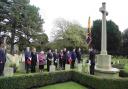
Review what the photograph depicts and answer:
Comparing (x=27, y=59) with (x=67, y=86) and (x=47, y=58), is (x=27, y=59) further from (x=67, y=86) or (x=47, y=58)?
(x=67, y=86)

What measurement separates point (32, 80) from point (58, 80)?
Result: 2796 mm

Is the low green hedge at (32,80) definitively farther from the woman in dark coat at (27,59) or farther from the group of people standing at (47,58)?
the woman in dark coat at (27,59)

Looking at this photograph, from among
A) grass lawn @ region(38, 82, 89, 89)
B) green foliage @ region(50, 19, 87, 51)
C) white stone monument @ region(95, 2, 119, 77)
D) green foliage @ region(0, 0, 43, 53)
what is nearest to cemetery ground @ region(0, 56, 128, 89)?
grass lawn @ region(38, 82, 89, 89)

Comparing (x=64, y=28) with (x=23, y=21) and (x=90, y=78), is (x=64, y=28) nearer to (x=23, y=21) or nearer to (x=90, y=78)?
(x=23, y=21)

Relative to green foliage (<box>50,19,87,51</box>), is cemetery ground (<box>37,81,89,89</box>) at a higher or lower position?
lower

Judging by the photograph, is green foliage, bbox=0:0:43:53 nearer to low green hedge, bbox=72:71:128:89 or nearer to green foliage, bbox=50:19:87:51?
green foliage, bbox=50:19:87:51

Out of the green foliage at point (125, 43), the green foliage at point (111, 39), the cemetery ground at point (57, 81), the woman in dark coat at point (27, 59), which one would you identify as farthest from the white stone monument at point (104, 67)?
the green foliage at point (125, 43)

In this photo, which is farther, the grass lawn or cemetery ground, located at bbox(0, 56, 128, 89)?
the grass lawn

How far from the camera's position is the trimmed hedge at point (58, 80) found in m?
14.8

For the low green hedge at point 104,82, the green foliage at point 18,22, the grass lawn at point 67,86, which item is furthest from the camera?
the green foliage at point 18,22

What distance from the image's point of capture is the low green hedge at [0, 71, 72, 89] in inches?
567

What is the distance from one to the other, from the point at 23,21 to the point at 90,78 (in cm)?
3669

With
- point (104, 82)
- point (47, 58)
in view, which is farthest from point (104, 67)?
point (104, 82)

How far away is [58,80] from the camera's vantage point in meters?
18.7
